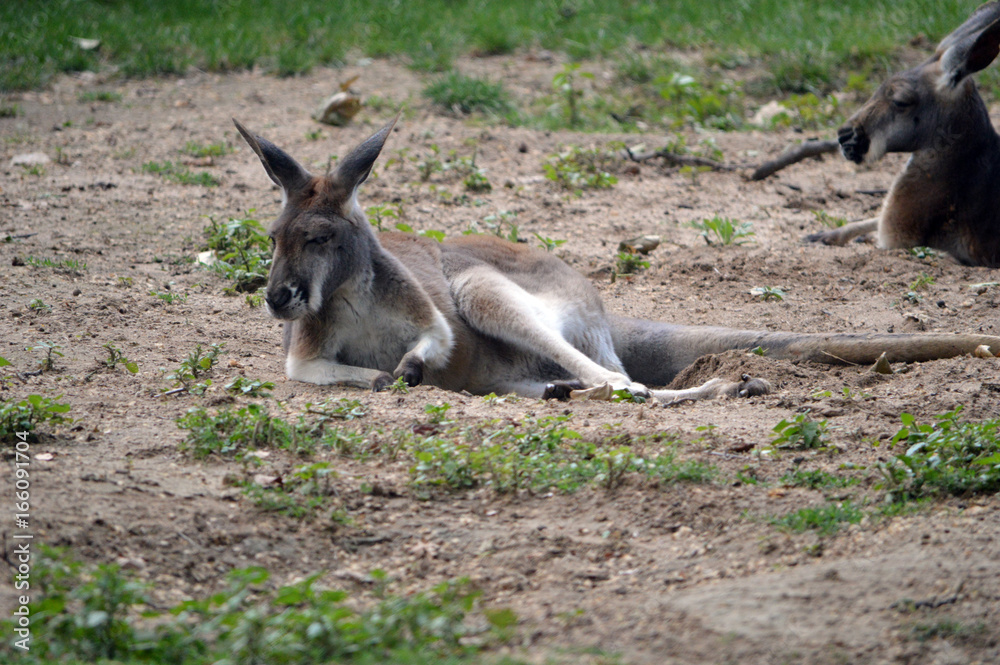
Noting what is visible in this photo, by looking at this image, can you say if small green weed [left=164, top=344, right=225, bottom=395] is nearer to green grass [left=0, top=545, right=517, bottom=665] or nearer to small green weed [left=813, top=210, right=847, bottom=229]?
green grass [left=0, top=545, right=517, bottom=665]

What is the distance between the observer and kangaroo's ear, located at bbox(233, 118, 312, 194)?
4469 mm

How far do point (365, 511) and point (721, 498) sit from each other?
3.62 ft

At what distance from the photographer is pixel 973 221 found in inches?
245

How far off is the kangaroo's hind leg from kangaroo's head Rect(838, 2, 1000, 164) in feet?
9.20

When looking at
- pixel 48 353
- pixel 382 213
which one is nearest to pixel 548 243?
pixel 382 213

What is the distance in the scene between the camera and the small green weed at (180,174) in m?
7.25

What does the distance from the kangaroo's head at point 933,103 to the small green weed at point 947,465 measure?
3751 mm

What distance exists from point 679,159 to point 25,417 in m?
5.74

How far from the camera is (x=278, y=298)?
4.17m

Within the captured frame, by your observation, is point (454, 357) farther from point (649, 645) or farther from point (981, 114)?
point (981, 114)

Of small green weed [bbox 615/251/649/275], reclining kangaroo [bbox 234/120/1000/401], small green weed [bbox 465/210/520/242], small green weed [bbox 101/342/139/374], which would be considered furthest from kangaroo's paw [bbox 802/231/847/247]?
small green weed [bbox 101/342/139/374]

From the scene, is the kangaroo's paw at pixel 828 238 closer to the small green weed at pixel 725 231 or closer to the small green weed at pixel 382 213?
the small green weed at pixel 725 231

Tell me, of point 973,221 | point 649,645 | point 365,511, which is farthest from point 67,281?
point 973,221

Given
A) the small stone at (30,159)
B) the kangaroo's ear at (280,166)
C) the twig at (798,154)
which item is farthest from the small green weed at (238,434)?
the twig at (798,154)
